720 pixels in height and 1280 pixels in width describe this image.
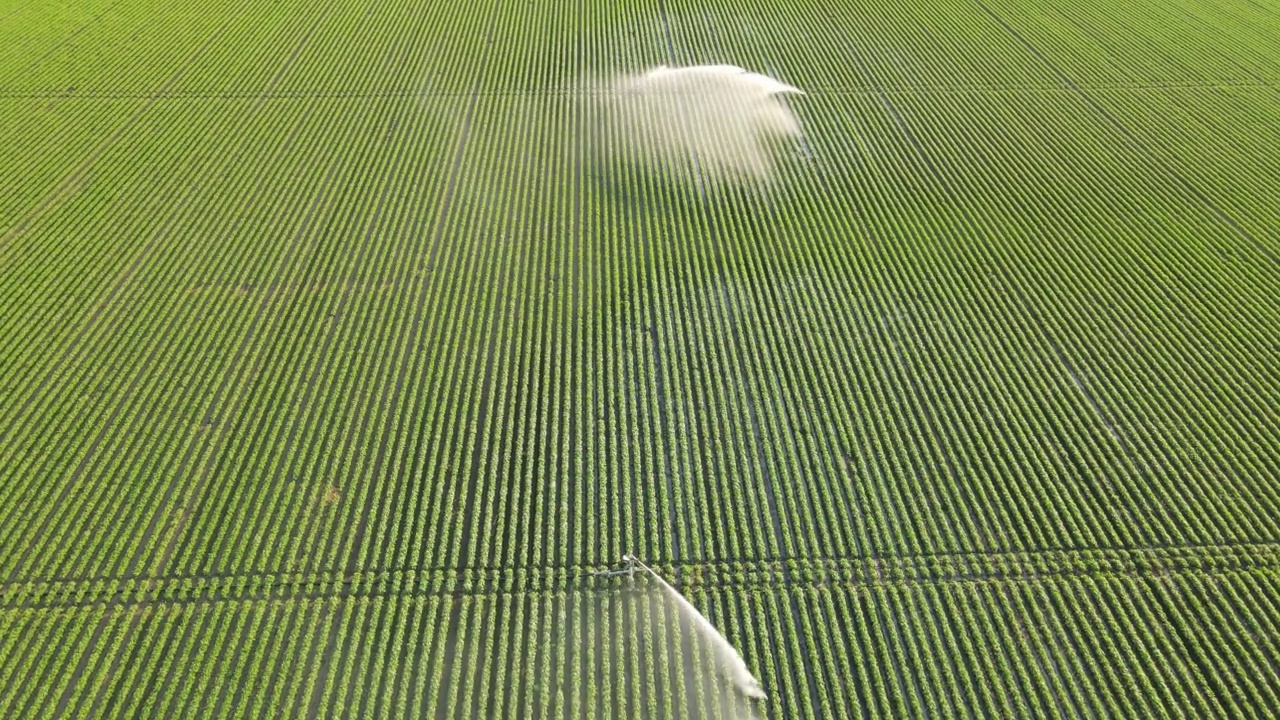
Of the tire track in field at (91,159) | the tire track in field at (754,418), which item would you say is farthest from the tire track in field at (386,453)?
the tire track in field at (91,159)

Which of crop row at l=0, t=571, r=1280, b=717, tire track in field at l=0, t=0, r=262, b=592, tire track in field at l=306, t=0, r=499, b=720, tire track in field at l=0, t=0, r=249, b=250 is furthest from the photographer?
tire track in field at l=0, t=0, r=249, b=250

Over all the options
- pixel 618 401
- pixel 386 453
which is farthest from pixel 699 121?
pixel 386 453

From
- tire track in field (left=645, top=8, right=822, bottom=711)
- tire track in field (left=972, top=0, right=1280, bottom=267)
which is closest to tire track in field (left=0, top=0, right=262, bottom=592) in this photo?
tire track in field (left=645, top=8, right=822, bottom=711)

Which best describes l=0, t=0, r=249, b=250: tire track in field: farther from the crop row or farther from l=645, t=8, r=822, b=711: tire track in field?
l=645, t=8, r=822, b=711: tire track in field

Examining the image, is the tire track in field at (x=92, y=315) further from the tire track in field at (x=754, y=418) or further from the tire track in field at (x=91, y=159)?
the tire track in field at (x=754, y=418)

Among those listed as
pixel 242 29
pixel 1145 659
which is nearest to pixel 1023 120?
pixel 1145 659

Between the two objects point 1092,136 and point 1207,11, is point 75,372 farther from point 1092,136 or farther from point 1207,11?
point 1207,11

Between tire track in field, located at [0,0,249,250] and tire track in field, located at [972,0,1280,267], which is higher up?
tire track in field, located at [972,0,1280,267]
